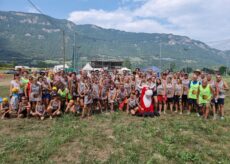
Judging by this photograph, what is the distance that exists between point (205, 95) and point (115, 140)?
179 inches

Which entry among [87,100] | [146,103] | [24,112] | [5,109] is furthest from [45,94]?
[146,103]

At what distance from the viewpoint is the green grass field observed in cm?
613

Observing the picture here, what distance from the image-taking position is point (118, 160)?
5945 mm

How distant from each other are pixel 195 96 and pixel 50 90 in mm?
5999

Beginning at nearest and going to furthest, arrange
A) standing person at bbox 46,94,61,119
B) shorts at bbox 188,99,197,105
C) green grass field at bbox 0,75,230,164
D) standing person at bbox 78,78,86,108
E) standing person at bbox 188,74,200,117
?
green grass field at bbox 0,75,230,164
standing person at bbox 46,94,61,119
standing person at bbox 78,78,86,108
standing person at bbox 188,74,200,117
shorts at bbox 188,99,197,105

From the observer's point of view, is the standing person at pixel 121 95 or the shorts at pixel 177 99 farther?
the standing person at pixel 121 95

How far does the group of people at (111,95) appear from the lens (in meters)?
9.97

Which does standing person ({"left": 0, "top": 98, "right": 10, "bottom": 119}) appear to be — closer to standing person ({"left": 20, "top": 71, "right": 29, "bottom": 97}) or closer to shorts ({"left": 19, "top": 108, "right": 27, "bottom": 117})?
shorts ({"left": 19, "top": 108, "right": 27, "bottom": 117})

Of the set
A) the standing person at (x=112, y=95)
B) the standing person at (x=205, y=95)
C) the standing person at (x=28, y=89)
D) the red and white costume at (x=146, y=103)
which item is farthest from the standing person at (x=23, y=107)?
the standing person at (x=205, y=95)

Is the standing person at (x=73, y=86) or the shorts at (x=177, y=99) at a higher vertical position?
the standing person at (x=73, y=86)

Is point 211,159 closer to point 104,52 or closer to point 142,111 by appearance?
point 142,111

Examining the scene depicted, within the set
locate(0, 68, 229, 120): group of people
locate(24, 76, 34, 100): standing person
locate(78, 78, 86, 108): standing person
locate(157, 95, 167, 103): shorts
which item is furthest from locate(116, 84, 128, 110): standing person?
locate(24, 76, 34, 100): standing person

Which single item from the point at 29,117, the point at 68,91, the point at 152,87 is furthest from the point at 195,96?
the point at 29,117

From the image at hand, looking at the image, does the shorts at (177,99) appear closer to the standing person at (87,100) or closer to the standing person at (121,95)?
the standing person at (121,95)
